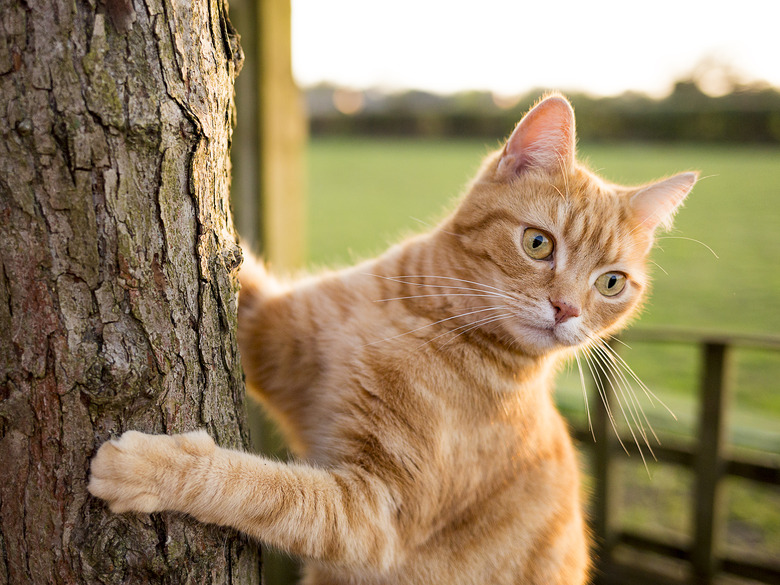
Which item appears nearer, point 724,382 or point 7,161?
point 7,161

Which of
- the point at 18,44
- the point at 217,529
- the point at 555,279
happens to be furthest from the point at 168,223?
the point at 555,279

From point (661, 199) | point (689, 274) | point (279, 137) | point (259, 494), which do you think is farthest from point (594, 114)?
point (259, 494)

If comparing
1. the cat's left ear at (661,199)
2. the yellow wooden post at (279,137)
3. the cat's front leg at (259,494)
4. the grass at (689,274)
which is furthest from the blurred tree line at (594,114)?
the cat's front leg at (259,494)

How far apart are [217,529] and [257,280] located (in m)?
0.94

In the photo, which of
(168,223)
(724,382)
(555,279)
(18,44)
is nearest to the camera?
(18,44)

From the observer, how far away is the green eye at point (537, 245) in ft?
6.58

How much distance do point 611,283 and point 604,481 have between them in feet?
7.23

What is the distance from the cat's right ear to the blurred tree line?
28.5ft

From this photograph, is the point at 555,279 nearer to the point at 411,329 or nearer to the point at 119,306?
the point at 411,329

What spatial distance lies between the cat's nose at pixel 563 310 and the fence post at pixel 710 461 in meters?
1.93

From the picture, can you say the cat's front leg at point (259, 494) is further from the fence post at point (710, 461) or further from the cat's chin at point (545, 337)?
the fence post at point (710, 461)

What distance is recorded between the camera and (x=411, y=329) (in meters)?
2.00

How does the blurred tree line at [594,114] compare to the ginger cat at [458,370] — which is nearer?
the ginger cat at [458,370]

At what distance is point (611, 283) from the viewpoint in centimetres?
214
